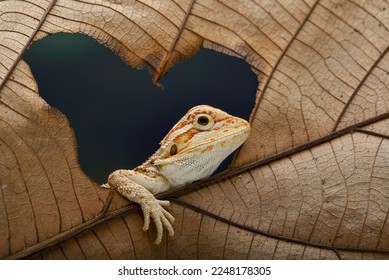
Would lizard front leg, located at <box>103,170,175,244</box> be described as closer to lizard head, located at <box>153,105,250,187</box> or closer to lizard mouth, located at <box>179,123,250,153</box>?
lizard head, located at <box>153,105,250,187</box>

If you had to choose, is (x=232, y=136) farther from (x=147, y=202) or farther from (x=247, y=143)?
(x=147, y=202)

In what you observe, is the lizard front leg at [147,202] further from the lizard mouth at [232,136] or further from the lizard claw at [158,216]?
the lizard mouth at [232,136]

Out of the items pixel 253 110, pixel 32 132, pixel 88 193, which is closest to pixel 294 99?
pixel 253 110

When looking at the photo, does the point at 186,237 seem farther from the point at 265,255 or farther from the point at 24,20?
the point at 24,20

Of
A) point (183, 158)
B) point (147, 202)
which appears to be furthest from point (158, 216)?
point (183, 158)

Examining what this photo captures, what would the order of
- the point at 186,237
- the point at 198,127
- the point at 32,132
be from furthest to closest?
the point at 198,127 → the point at 186,237 → the point at 32,132

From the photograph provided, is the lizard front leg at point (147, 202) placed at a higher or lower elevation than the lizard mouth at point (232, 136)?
lower

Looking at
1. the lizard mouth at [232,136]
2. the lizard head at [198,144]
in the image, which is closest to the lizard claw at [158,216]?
the lizard head at [198,144]
